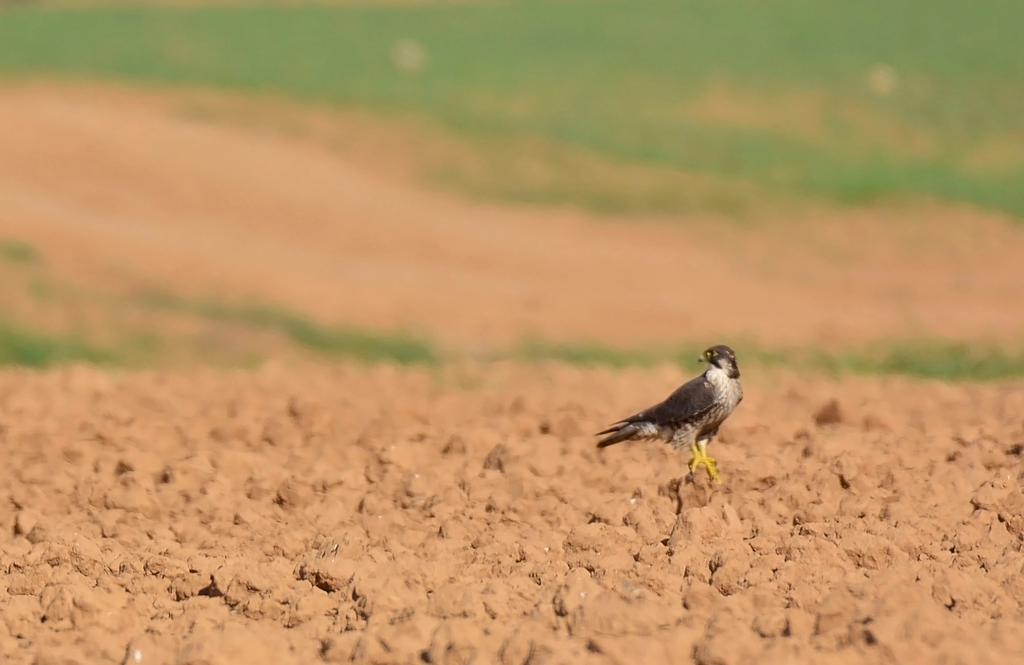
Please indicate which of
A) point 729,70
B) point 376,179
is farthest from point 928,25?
point 376,179

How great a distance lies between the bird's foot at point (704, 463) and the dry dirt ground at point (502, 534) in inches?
3.4

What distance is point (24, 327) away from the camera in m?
17.9

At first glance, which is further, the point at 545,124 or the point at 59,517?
the point at 545,124

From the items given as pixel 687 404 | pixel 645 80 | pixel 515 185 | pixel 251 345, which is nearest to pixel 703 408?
pixel 687 404

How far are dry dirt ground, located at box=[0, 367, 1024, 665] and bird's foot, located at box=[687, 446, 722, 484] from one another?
0.09 meters

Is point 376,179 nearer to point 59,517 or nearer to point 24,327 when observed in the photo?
point 24,327

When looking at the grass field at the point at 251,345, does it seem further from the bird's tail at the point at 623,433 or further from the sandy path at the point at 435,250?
the bird's tail at the point at 623,433

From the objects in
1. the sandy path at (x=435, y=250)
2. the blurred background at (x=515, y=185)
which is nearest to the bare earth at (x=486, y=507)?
the sandy path at (x=435, y=250)

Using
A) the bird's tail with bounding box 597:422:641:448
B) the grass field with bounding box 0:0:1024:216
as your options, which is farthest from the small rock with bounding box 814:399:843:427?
the grass field with bounding box 0:0:1024:216

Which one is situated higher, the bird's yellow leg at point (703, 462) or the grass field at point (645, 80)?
the grass field at point (645, 80)

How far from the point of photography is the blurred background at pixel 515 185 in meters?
19.1

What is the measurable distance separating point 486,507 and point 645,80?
3073 cm

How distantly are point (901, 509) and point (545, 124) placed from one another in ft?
85.6

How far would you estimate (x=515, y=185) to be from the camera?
96.4 ft
